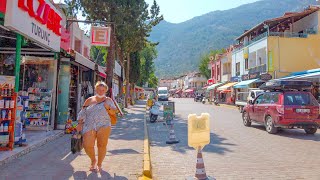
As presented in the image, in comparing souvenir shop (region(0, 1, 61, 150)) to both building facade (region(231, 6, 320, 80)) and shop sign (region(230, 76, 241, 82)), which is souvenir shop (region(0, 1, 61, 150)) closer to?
building facade (region(231, 6, 320, 80))

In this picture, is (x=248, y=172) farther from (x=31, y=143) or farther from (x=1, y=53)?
(x=1, y=53)

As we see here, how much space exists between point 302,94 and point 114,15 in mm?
11981

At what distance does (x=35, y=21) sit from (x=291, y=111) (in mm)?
9432

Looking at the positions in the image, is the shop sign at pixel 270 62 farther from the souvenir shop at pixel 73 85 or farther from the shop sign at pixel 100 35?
the shop sign at pixel 100 35

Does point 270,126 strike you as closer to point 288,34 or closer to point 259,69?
point 259,69

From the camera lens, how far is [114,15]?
2022 centimetres

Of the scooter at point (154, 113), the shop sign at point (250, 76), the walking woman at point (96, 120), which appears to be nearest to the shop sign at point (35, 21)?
the walking woman at point (96, 120)

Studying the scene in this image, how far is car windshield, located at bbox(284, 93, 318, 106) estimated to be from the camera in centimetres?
1277

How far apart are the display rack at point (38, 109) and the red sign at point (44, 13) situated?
7.29 ft

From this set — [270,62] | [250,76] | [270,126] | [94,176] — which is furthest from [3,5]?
[250,76]

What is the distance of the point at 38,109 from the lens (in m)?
11.6

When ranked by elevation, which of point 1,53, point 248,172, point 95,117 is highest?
point 1,53

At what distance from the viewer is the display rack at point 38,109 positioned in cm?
1140

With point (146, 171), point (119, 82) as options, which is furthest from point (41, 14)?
point (119, 82)
